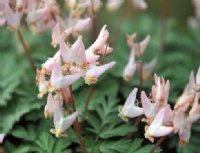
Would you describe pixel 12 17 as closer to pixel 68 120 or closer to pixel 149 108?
pixel 68 120

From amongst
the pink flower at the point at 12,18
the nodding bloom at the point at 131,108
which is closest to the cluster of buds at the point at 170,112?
the nodding bloom at the point at 131,108

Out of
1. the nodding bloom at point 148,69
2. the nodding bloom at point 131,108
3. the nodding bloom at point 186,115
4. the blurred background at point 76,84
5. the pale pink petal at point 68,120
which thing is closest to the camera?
the nodding bloom at point 186,115

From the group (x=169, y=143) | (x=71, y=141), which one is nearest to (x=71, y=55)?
(x=71, y=141)

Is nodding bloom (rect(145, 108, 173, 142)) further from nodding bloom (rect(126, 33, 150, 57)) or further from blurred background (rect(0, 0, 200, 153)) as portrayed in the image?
nodding bloom (rect(126, 33, 150, 57))

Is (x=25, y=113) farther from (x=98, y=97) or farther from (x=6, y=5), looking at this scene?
(x=6, y=5)

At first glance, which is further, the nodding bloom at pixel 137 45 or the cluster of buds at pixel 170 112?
the nodding bloom at pixel 137 45

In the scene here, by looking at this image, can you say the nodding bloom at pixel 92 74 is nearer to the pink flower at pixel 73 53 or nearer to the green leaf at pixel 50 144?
the pink flower at pixel 73 53
